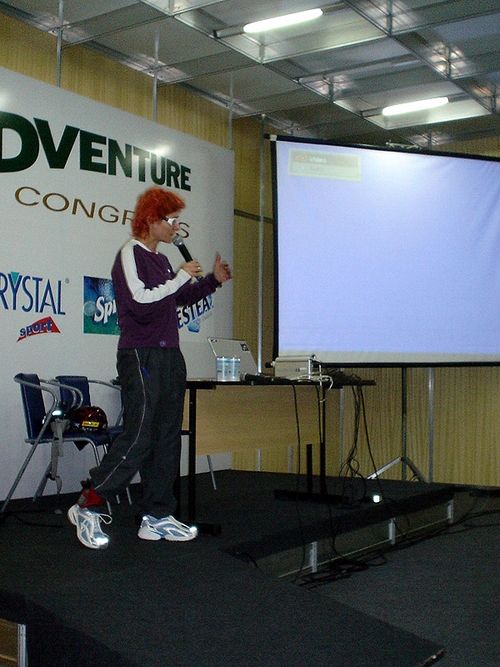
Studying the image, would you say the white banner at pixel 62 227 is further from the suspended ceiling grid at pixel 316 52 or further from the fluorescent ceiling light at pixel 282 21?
the fluorescent ceiling light at pixel 282 21

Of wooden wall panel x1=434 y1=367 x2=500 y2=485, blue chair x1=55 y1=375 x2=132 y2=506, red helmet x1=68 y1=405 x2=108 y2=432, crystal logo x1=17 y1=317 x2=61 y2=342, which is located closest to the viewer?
red helmet x1=68 y1=405 x2=108 y2=432

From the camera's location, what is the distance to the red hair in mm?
3271

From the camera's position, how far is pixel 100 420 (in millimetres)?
4312

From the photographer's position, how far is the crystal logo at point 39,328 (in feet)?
15.9

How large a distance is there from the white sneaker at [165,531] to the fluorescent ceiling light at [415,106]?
4.47 meters

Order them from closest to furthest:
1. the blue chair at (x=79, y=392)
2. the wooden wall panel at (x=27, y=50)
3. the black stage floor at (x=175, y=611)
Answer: the black stage floor at (x=175, y=611) < the blue chair at (x=79, y=392) < the wooden wall panel at (x=27, y=50)

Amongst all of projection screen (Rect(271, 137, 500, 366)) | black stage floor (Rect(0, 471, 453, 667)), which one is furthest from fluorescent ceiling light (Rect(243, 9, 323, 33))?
black stage floor (Rect(0, 471, 453, 667))

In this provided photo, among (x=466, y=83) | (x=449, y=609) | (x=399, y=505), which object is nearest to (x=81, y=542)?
(x=449, y=609)

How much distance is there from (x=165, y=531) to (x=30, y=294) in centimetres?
217

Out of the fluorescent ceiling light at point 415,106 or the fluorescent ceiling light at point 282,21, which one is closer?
the fluorescent ceiling light at point 282,21

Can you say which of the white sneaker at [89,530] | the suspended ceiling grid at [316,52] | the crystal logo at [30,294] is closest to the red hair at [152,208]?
the white sneaker at [89,530]

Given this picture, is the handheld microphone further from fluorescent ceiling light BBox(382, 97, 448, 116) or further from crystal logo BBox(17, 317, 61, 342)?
fluorescent ceiling light BBox(382, 97, 448, 116)

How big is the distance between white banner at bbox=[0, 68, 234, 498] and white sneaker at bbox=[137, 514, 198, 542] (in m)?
1.74

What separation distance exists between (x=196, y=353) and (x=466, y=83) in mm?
2933
